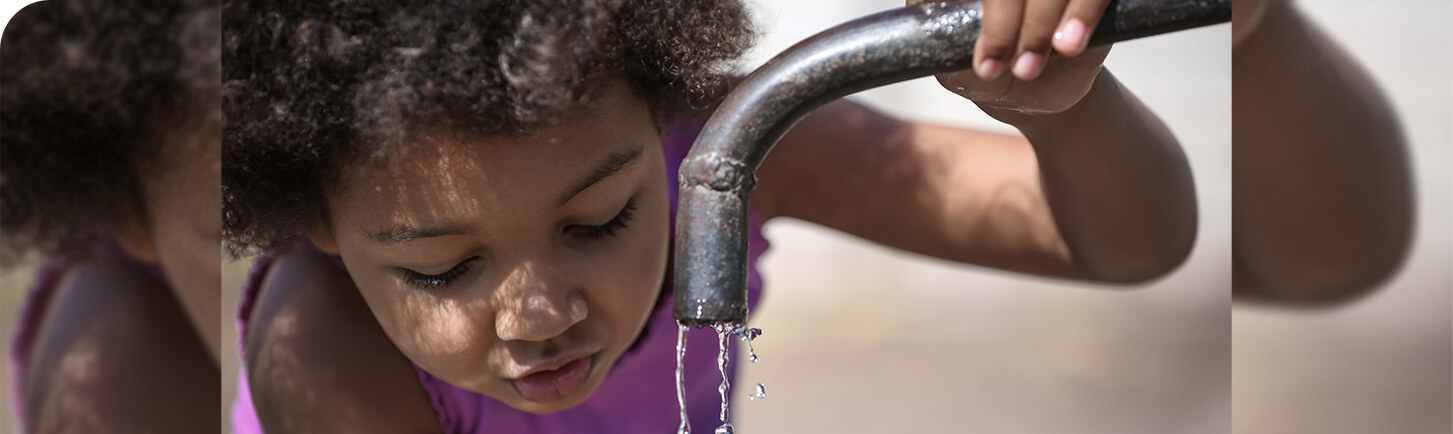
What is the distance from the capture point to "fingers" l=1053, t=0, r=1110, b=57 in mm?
315

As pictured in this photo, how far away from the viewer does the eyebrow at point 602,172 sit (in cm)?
53

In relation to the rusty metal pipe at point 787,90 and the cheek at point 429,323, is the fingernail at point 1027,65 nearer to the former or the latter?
the rusty metal pipe at point 787,90

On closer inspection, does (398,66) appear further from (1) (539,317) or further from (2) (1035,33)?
(2) (1035,33)

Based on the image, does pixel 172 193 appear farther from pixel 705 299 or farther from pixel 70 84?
pixel 705 299

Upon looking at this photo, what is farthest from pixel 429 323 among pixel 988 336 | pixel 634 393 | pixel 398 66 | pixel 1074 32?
pixel 988 336

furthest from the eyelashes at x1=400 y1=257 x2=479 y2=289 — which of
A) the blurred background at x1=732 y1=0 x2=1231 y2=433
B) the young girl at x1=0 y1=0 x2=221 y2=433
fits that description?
the blurred background at x1=732 y1=0 x2=1231 y2=433

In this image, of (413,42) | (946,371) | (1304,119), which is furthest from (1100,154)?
(946,371)

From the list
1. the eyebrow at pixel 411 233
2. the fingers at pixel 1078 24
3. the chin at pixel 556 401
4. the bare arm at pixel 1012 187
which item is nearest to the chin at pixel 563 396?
the chin at pixel 556 401

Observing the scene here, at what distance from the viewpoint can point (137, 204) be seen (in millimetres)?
584

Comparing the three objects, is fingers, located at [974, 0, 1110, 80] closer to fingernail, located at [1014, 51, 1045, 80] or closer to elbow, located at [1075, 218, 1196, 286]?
fingernail, located at [1014, 51, 1045, 80]

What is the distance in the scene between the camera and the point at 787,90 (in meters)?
0.31

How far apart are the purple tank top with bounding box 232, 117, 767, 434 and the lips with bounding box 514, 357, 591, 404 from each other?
6.3 inches

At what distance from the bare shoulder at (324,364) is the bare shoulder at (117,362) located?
126 mm

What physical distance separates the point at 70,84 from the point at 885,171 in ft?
1.69
